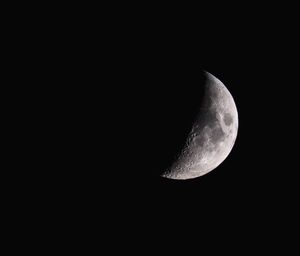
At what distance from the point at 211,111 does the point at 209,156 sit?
75 cm

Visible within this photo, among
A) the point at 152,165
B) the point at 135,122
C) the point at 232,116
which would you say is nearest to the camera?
the point at 135,122

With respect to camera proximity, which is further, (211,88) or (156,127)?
(211,88)

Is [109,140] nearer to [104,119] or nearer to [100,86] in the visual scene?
[104,119]

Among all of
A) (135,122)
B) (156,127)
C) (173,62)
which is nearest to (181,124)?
(156,127)

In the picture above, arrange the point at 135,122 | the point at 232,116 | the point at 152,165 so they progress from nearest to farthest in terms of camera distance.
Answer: the point at 135,122
the point at 152,165
the point at 232,116

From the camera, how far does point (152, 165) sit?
5.07 m

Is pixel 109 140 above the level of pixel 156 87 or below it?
below

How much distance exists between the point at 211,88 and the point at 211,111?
458 mm

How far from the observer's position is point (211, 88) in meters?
5.37

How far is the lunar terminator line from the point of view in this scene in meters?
5.08

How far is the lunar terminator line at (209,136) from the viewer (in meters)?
5.08

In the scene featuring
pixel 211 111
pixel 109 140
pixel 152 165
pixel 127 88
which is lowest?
pixel 152 165

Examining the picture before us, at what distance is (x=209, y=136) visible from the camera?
16.7 ft

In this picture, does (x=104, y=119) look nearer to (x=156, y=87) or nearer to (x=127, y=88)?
(x=127, y=88)
